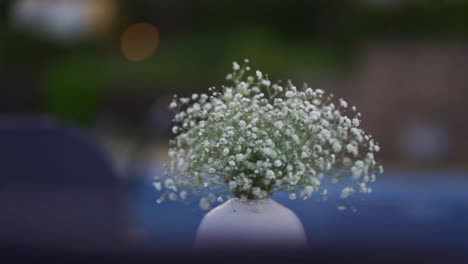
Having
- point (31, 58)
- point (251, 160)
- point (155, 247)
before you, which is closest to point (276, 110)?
point (251, 160)

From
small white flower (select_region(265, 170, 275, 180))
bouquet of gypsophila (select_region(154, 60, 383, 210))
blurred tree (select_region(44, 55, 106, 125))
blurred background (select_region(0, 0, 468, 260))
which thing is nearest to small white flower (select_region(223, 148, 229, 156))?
bouquet of gypsophila (select_region(154, 60, 383, 210))

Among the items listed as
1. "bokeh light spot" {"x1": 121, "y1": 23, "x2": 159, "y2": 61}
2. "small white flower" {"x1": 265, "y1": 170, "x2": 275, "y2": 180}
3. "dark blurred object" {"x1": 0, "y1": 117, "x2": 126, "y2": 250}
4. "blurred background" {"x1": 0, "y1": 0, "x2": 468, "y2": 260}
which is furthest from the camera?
"bokeh light spot" {"x1": 121, "y1": 23, "x2": 159, "y2": 61}

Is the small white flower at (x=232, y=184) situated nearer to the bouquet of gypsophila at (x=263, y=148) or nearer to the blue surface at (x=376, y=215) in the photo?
the bouquet of gypsophila at (x=263, y=148)

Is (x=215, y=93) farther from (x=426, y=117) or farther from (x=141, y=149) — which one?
(x=426, y=117)

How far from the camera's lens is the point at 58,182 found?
3965mm

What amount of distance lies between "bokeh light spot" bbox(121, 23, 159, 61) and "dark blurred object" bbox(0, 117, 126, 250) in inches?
440

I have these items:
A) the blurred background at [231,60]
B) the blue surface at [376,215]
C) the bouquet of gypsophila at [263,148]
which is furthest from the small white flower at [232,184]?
the blurred background at [231,60]

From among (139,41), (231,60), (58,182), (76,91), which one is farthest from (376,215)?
(139,41)

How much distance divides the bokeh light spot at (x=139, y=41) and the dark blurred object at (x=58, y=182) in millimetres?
11172

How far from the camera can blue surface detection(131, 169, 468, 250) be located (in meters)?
2.54

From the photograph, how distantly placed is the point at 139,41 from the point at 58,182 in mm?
11889

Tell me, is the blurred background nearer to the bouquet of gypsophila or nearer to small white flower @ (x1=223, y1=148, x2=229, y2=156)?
the bouquet of gypsophila

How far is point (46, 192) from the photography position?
3695 millimetres

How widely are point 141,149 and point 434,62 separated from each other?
6.23 meters
